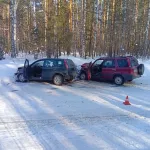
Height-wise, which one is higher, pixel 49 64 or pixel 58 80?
pixel 49 64

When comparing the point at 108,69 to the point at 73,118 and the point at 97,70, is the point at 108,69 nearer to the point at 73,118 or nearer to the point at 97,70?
the point at 97,70

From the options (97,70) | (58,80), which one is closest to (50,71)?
(58,80)

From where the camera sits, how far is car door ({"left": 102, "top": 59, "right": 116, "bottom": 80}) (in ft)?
53.1

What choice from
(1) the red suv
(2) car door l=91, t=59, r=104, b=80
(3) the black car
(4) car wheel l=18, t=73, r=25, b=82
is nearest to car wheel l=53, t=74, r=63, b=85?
(3) the black car

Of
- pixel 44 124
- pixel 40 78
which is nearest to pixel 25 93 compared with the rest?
pixel 40 78

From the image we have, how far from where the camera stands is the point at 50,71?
15.7m

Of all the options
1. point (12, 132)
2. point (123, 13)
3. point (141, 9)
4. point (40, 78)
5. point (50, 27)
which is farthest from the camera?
point (141, 9)

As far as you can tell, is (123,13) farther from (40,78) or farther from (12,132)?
(12,132)

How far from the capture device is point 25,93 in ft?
42.0

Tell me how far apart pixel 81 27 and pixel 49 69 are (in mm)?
13386

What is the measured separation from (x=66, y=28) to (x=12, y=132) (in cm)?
2520

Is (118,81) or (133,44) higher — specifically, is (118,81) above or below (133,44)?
below

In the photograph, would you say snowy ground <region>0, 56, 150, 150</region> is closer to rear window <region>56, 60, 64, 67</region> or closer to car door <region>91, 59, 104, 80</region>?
rear window <region>56, 60, 64, 67</region>

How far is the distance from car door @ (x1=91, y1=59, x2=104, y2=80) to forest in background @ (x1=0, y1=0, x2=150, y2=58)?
10.6m
